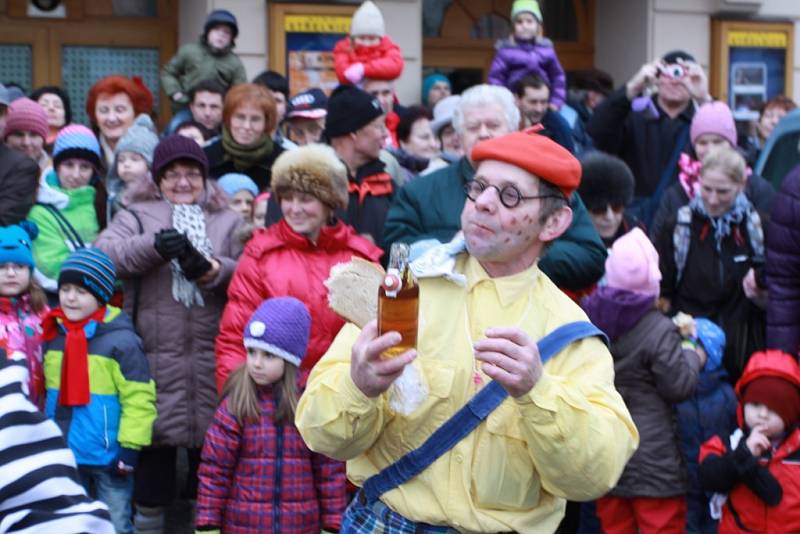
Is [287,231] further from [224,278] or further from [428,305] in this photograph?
[428,305]

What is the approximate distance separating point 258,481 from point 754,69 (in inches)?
321

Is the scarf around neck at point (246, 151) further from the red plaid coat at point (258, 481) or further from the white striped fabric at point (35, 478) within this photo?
the white striped fabric at point (35, 478)

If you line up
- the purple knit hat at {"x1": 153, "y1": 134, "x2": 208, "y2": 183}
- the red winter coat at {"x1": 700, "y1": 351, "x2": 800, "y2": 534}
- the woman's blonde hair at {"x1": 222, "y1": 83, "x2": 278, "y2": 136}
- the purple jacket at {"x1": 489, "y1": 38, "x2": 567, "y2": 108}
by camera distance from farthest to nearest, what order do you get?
the purple jacket at {"x1": 489, "y1": 38, "x2": 567, "y2": 108}, the woman's blonde hair at {"x1": 222, "y1": 83, "x2": 278, "y2": 136}, the purple knit hat at {"x1": 153, "y1": 134, "x2": 208, "y2": 183}, the red winter coat at {"x1": 700, "y1": 351, "x2": 800, "y2": 534}

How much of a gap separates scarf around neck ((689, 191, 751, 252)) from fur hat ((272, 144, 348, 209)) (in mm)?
1929

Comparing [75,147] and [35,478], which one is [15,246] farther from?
[35,478]

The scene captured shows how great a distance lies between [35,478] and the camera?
2.15 m

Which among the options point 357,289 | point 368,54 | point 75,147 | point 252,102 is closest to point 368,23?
point 368,54

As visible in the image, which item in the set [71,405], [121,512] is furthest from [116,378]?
[121,512]

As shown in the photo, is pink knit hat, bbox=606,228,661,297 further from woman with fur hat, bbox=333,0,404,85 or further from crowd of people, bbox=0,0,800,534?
woman with fur hat, bbox=333,0,404,85

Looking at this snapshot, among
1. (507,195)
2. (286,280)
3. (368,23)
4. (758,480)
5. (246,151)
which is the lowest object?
(758,480)

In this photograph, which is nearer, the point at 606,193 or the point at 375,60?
the point at 606,193

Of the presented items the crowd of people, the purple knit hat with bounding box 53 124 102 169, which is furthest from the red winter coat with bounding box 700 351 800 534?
the purple knit hat with bounding box 53 124 102 169

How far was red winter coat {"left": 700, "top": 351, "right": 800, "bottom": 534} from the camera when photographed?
211 inches

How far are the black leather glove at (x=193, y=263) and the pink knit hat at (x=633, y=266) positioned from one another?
1.77 metres
